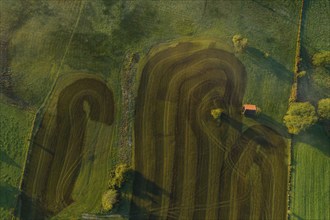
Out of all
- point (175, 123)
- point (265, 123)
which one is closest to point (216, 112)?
point (175, 123)

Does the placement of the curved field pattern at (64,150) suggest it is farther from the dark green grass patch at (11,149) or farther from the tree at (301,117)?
the tree at (301,117)

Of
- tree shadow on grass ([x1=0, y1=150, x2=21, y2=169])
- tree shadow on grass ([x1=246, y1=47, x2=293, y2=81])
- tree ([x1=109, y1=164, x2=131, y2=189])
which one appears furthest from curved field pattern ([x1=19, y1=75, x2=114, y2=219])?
tree shadow on grass ([x1=246, y1=47, x2=293, y2=81])

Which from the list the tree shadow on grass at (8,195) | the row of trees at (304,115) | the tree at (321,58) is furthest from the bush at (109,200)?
the tree at (321,58)

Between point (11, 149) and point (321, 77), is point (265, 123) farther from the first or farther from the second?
point (11, 149)

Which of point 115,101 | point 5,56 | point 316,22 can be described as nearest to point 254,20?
point 316,22

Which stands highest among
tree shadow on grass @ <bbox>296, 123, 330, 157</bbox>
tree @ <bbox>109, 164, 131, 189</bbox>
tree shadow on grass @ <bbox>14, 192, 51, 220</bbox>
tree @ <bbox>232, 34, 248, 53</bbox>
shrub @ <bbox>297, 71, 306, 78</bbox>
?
tree @ <bbox>232, 34, 248, 53</bbox>

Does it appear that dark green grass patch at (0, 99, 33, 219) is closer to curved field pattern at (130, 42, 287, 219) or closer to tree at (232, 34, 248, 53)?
curved field pattern at (130, 42, 287, 219)

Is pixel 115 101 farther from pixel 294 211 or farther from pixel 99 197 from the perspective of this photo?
pixel 294 211
